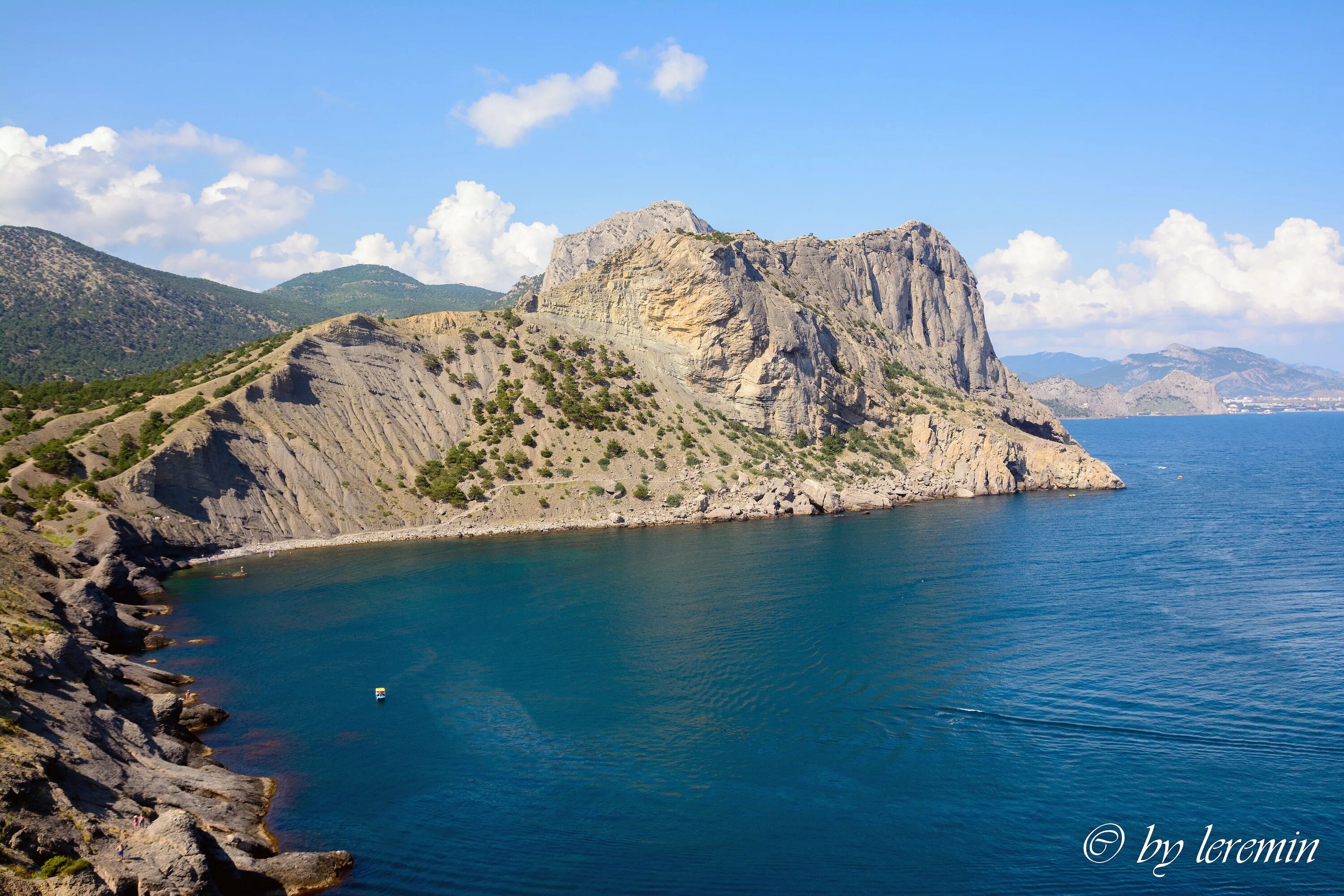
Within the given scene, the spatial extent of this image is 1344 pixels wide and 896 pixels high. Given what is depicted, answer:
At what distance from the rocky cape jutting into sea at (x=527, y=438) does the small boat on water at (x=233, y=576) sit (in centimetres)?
452

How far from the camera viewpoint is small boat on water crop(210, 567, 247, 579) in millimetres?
59594

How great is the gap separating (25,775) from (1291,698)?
4113 centimetres

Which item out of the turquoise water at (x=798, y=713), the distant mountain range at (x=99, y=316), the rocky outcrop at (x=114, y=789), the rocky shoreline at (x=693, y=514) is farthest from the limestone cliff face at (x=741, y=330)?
the rocky outcrop at (x=114, y=789)

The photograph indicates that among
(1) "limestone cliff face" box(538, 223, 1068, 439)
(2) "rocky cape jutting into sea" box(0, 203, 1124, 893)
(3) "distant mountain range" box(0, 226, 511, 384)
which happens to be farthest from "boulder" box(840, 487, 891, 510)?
(3) "distant mountain range" box(0, 226, 511, 384)

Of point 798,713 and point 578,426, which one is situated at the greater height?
point 578,426

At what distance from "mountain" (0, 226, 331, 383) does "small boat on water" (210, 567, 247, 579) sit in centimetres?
6485

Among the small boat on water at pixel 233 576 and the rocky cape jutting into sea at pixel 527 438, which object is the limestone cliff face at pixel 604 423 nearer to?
the rocky cape jutting into sea at pixel 527 438

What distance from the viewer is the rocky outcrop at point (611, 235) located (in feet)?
518

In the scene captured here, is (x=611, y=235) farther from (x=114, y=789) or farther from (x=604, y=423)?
(x=114, y=789)

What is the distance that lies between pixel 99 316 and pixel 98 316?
398mm

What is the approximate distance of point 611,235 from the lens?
535 feet

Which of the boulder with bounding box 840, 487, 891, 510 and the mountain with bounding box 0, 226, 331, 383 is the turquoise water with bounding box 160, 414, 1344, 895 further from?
the mountain with bounding box 0, 226, 331, 383

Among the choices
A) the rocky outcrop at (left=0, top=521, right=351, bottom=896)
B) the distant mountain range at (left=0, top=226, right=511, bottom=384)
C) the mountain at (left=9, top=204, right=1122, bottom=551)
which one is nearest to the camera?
the rocky outcrop at (left=0, top=521, right=351, bottom=896)

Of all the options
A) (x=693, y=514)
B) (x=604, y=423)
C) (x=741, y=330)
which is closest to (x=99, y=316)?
(x=604, y=423)
